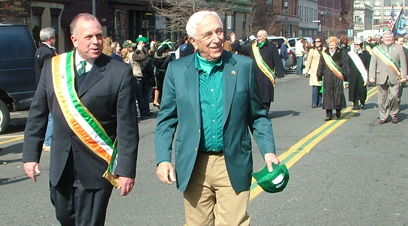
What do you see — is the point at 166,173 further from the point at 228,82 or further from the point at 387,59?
the point at 387,59

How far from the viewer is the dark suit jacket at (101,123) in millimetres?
3703

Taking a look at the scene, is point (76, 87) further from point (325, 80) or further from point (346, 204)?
point (325, 80)

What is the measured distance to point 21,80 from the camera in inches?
465

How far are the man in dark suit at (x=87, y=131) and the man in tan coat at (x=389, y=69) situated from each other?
8.94 m

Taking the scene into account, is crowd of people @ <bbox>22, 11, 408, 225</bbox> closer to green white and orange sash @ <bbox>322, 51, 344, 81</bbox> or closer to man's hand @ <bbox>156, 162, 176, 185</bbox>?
man's hand @ <bbox>156, 162, 176, 185</bbox>

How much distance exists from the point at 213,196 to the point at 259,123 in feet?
1.80

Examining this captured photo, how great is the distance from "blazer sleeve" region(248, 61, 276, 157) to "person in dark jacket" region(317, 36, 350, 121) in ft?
29.0

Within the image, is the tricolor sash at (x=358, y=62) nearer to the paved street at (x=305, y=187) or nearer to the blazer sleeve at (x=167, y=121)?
the paved street at (x=305, y=187)

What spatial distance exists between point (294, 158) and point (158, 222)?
3.46m

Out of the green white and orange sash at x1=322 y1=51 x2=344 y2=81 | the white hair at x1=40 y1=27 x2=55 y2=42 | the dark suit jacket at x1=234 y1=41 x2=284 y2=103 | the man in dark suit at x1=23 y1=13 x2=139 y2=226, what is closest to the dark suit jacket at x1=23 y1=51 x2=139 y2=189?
the man in dark suit at x1=23 y1=13 x2=139 y2=226

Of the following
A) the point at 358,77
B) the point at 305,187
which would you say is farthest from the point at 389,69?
the point at 305,187

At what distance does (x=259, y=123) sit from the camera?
3.77 m

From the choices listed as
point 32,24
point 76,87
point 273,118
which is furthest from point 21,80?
point 32,24

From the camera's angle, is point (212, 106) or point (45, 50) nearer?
point (212, 106)
